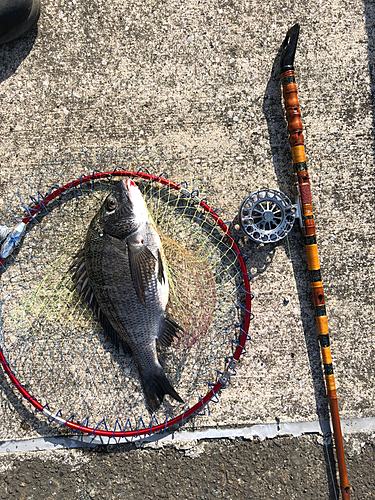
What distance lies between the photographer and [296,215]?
8.32 feet

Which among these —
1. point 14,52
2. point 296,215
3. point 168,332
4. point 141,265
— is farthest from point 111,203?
point 14,52

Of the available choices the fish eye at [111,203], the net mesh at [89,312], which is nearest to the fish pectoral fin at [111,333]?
the net mesh at [89,312]

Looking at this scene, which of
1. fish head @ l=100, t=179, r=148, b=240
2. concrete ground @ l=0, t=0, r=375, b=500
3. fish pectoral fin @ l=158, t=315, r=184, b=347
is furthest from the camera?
concrete ground @ l=0, t=0, r=375, b=500

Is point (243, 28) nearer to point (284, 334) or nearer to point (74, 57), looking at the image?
point (74, 57)

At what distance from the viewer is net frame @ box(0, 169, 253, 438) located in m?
2.53

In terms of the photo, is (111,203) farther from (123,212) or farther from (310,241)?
(310,241)

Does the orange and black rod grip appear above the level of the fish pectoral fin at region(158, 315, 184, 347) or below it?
above

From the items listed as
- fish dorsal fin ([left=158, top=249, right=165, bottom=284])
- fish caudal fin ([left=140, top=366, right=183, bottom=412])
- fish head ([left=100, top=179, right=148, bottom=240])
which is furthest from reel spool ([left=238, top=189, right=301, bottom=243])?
fish caudal fin ([left=140, top=366, right=183, bottom=412])

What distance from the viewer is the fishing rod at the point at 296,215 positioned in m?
2.50

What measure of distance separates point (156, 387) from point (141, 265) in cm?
92

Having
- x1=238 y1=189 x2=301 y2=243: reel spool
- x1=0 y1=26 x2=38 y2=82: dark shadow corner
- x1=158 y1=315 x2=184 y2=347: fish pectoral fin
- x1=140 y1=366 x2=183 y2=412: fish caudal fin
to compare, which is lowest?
x1=140 y1=366 x2=183 y2=412: fish caudal fin

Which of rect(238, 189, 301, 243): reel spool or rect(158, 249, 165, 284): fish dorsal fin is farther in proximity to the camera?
rect(238, 189, 301, 243): reel spool

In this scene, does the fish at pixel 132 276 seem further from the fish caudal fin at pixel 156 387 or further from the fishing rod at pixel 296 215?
the fishing rod at pixel 296 215

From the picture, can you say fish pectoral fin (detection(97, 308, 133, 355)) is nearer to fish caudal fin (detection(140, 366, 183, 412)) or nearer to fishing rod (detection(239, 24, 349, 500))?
fish caudal fin (detection(140, 366, 183, 412))
